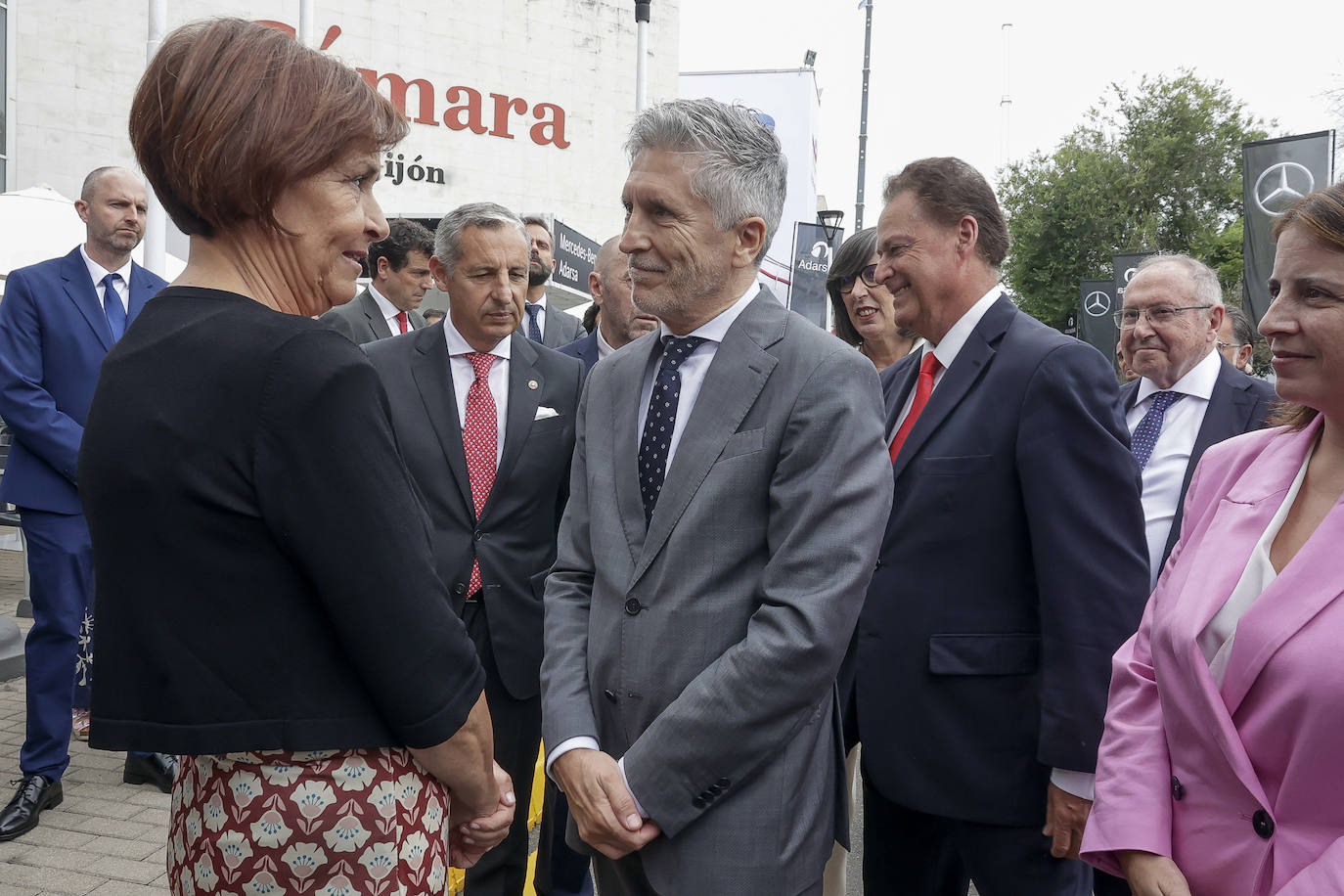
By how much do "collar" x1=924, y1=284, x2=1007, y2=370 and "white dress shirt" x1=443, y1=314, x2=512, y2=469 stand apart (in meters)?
1.40

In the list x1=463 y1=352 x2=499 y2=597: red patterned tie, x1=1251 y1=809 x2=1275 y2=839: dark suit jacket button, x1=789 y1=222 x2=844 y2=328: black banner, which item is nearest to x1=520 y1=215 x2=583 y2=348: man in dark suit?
x1=463 y1=352 x2=499 y2=597: red patterned tie

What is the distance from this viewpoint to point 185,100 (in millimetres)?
1609

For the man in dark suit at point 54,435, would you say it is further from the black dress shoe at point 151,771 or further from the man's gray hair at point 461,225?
the man's gray hair at point 461,225

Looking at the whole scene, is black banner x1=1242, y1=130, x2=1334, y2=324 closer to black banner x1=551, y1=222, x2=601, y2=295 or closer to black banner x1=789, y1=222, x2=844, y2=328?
black banner x1=789, y1=222, x2=844, y2=328

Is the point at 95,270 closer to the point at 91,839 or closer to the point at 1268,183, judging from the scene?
the point at 91,839

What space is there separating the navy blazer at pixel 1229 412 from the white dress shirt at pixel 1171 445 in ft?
0.10

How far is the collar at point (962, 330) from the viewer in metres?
2.88

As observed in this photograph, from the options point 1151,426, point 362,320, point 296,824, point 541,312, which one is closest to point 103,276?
point 362,320

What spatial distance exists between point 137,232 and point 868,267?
331 centimetres

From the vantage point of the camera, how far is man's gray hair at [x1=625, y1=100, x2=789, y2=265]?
229 cm

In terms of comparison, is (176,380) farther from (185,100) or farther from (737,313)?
(737,313)

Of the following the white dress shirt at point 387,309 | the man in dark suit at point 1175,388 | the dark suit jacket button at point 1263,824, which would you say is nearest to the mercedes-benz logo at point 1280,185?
the man in dark suit at point 1175,388

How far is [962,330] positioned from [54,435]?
12.2ft

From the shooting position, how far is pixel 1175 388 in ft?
15.4
